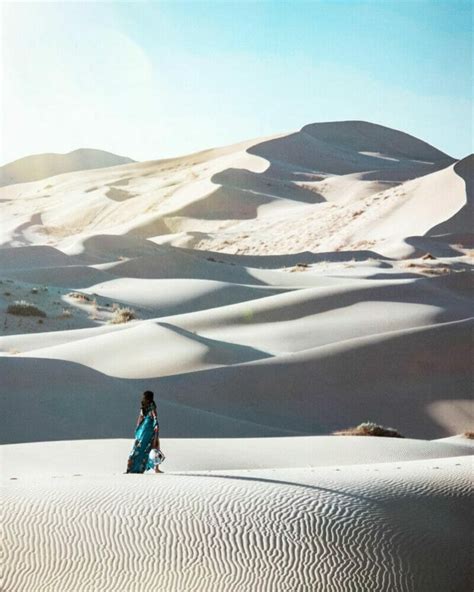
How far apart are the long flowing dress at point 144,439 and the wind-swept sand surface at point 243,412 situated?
11.8 inches

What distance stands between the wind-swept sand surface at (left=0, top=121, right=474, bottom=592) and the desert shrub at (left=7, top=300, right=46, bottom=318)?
76mm

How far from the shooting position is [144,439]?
761 centimetres

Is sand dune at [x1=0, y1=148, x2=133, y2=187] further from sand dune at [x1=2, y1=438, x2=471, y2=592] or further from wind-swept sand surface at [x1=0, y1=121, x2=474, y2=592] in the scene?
sand dune at [x1=2, y1=438, x2=471, y2=592]

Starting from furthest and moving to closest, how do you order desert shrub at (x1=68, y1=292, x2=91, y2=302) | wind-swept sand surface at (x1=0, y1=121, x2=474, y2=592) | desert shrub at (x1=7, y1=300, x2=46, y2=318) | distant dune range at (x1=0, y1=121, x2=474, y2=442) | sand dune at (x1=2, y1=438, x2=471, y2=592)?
desert shrub at (x1=68, y1=292, x2=91, y2=302) → desert shrub at (x1=7, y1=300, x2=46, y2=318) → distant dune range at (x1=0, y1=121, x2=474, y2=442) → wind-swept sand surface at (x1=0, y1=121, x2=474, y2=592) → sand dune at (x1=2, y1=438, x2=471, y2=592)

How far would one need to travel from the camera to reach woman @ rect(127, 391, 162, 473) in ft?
24.7

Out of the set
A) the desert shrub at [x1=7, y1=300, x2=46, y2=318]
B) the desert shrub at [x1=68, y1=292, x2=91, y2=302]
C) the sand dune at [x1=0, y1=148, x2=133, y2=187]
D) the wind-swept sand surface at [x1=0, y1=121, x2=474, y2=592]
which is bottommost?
the wind-swept sand surface at [x1=0, y1=121, x2=474, y2=592]

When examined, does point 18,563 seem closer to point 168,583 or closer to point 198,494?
point 168,583

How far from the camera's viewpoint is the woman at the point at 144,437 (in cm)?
754

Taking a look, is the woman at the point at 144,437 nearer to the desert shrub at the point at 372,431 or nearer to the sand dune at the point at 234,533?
the sand dune at the point at 234,533

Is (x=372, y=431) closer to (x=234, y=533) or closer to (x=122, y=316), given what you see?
(x=234, y=533)

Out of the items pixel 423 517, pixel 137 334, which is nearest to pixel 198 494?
pixel 423 517

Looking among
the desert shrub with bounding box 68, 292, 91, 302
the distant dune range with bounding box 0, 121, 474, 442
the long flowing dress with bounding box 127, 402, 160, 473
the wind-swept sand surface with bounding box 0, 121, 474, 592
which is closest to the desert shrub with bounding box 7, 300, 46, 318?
the wind-swept sand surface with bounding box 0, 121, 474, 592

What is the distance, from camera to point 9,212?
74.8 m

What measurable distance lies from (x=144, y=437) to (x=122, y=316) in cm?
1661
